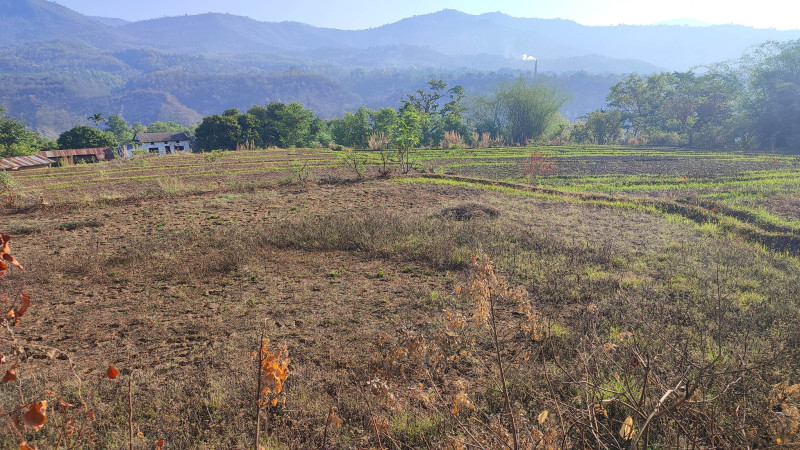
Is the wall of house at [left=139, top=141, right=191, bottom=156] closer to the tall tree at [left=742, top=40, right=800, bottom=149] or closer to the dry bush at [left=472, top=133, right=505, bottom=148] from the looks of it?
the dry bush at [left=472, top=133, right=505, bottom=148]

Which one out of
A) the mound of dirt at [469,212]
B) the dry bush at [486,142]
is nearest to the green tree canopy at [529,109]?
the dry bush at [486,142]

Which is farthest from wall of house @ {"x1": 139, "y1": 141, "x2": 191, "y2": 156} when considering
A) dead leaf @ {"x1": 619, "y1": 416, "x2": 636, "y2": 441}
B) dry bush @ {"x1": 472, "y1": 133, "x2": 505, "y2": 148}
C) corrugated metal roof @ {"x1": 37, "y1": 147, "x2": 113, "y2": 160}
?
dead leaf @ {"x1": 619, "y1": 416, "x2": 636, "y2": 441}

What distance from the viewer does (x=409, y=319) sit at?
16.6ft

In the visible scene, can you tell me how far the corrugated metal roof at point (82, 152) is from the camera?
102ft

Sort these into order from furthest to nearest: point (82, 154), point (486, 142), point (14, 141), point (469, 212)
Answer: point (82, 154)
point (486, 142)
point (14, 141)
point (469, 212)

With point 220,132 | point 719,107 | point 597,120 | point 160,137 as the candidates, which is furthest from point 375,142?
point 160,137

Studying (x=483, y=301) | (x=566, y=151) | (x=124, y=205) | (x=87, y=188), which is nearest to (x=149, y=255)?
(x=124, y=205)

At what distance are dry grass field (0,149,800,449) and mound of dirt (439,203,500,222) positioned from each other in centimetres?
8

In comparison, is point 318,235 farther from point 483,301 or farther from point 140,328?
point 483,301

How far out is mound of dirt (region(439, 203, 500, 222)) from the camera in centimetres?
975

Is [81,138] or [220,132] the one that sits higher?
[220,132]

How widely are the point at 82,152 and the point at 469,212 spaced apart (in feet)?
124

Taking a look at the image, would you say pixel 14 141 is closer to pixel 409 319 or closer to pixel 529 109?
pixel 409 319

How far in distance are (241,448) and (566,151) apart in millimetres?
29231
